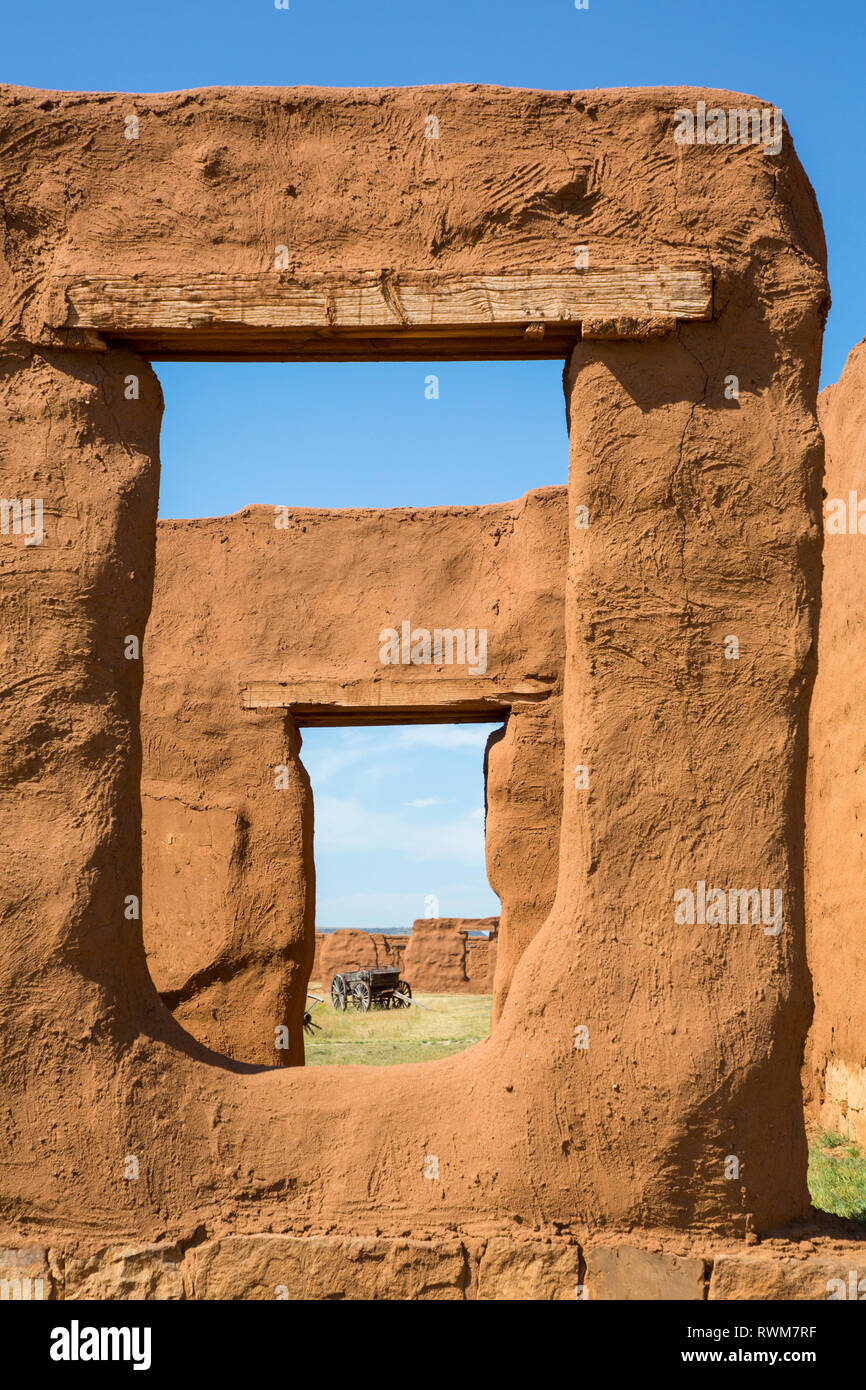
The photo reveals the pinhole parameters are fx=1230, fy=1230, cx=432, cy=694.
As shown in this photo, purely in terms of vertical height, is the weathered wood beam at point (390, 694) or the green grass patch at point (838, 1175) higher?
the weathered wood beam at point (390, 694)

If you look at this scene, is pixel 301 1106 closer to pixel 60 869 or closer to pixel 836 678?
pixel 60 869

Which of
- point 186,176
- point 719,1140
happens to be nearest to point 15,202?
point 186,176

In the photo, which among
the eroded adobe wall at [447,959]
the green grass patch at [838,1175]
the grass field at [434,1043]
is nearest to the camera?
the green grass patch at [838,1175]

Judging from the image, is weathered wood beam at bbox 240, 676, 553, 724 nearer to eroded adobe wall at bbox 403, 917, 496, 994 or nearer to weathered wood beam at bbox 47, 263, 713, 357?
weathered wood beam at bbox 47, 263, 713, 357

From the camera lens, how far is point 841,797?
751 centimetres

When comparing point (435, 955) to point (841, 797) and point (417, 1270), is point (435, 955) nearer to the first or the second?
point (841, 797)

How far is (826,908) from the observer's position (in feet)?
25.1

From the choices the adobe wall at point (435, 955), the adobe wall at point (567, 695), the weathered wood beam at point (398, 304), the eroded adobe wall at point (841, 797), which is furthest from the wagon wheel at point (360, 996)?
the weathered wood beam at point (398, 304)

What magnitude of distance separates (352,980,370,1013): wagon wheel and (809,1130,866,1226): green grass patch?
41.8 ft

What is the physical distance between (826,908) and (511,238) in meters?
5.01

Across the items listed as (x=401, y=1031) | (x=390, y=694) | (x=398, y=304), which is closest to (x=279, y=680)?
(x=390, y=694)

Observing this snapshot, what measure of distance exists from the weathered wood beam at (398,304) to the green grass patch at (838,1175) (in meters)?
3.65

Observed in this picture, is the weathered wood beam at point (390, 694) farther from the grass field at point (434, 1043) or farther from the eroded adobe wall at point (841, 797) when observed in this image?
the grass field at point (434, 1043)

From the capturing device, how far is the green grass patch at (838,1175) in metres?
5.60
